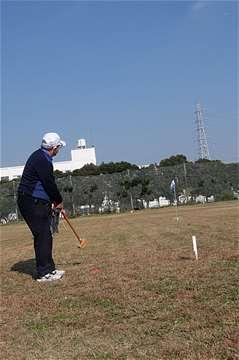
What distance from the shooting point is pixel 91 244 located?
15.2 metres

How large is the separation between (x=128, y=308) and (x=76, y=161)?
107m

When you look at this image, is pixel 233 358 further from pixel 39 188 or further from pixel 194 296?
pixel 39 188

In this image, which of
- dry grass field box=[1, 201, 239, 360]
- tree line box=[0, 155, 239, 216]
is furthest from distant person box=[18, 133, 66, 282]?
tree line box=[0, 155, 239, 216]

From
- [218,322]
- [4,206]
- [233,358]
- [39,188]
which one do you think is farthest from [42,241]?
[4,206]

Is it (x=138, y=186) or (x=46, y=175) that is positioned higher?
(x=138, y=186)

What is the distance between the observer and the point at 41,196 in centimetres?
986

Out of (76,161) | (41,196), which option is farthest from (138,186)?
(76,161)

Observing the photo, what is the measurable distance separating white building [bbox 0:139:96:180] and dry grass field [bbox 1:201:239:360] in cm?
9881

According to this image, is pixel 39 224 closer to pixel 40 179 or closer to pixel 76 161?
pixel 40 179

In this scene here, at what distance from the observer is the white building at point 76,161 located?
358 ft

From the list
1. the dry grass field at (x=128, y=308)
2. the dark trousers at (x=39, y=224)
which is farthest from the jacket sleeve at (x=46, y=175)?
the dry grass field at (x=128, y=308)

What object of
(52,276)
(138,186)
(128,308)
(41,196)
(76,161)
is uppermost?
(76,161)

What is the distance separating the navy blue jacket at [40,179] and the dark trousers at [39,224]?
11 cm

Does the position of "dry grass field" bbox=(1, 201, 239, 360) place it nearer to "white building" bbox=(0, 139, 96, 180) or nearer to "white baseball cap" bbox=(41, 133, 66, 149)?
"white baseball cap" bbox=(41, 133, 66, 149)
